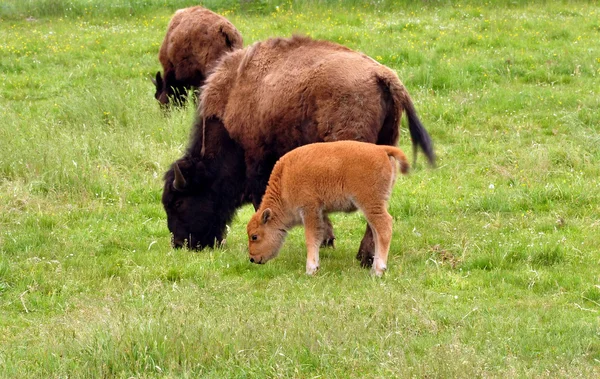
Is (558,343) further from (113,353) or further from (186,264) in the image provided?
(186,264)

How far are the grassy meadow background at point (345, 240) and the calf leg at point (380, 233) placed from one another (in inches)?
6.3

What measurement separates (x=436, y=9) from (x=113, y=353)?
1713 centimetres

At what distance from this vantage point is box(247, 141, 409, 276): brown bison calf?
7.37m

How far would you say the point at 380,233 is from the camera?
7465mm

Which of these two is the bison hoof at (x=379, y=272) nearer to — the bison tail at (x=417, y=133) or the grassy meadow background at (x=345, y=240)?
the grassy meadow background at (x=345, y=240)

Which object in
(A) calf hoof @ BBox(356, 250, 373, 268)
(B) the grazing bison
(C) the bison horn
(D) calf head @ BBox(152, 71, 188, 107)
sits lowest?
(D) calf head @ BBox(152, 71, 188, 107)

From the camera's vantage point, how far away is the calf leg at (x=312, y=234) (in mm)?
7738

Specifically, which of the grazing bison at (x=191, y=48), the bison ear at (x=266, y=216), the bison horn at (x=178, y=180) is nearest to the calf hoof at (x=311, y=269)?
the bison ear at (x=266, y=216)

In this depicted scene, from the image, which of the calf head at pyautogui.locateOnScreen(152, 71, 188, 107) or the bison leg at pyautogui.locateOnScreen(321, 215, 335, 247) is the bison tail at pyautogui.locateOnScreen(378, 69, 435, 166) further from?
the calf head at pyautogui.locateOnScreen(152, 71, 188, 107)

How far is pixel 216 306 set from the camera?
657cm

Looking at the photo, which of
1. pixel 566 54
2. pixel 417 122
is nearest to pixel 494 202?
pixel 417 122

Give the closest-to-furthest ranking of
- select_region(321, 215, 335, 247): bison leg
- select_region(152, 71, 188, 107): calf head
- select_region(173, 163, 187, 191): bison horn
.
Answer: select_region(321, 215, 335, 247): bison leg → select_region(173, 163, 187, 191): bison horn → select_region(152, 71, 188, 107): calf head

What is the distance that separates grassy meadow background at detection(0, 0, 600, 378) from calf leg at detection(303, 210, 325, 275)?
129 millimetres

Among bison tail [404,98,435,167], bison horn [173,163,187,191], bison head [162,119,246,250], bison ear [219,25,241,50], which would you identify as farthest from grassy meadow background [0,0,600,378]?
bison ear [219,25,241,50]
